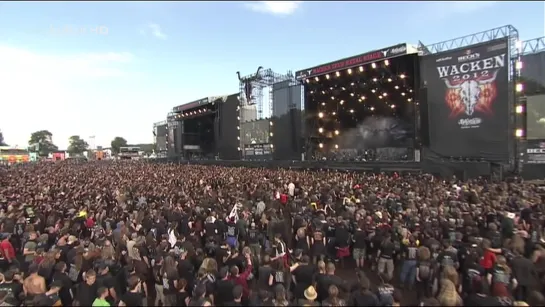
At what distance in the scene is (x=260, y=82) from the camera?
103 ft

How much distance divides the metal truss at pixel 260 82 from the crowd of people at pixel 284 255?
20708mm

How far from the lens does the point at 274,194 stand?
12555 mm

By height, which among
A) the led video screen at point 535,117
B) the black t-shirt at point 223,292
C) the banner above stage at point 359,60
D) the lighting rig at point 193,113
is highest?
the banner above stage at point 359,60

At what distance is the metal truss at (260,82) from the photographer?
30.2m

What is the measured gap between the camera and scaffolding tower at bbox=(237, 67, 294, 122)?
1190 inches

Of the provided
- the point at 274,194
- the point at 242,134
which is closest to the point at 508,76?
the point at 274,194

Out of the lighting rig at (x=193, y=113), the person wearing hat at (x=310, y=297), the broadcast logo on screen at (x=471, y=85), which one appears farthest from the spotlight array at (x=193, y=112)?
the person wearing hat at (x=310, y=297)

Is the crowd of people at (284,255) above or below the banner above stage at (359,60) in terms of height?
below

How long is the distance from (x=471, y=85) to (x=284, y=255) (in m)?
16.4

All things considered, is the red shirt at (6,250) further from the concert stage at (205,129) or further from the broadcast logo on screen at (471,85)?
the concert stage at (205,129)

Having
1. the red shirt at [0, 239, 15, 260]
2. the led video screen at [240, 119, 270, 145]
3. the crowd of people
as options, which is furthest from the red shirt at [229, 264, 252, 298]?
the led video screen at [240, 119, 270, 145]

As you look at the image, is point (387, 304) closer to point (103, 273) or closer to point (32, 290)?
point (103, 273)

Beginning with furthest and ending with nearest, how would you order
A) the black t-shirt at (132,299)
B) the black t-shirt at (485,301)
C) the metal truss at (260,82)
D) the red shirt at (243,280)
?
the metal truss at (260,82), the red shirt at (243,280), the black t-shirt at (132,299), the black t-shirt at (485,301)

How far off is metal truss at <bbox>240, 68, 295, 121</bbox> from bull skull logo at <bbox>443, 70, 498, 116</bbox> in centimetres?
1355
